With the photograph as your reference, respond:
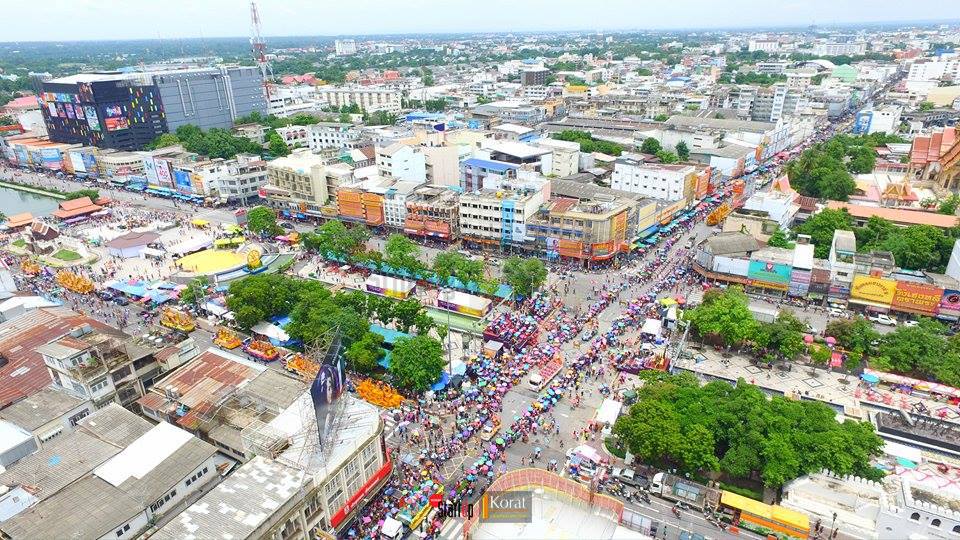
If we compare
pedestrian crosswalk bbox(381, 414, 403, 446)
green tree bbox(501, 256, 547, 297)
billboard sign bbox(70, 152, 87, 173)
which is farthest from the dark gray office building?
pedestrian crosswalk bbox(381, 414, 403, 446)

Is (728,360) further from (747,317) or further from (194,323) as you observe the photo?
(194,323)

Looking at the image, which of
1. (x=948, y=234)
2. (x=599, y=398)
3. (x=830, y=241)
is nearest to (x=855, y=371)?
(x=599, y=398)

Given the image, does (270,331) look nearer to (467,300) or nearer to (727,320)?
(467,300)

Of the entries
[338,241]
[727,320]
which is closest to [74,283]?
[338,241]

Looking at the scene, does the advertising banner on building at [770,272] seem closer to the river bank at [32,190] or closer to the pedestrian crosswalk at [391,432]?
the pedestrian crosswalk at [391,432]

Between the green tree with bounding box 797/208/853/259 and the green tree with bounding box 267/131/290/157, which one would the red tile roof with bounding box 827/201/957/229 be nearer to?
the green tree with bounding box 797/208/853/259

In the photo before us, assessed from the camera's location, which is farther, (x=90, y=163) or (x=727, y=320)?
(x=90, y=163)

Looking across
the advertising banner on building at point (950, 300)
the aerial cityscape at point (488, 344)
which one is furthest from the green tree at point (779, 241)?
the advertising banner on building at point (950, 300)
